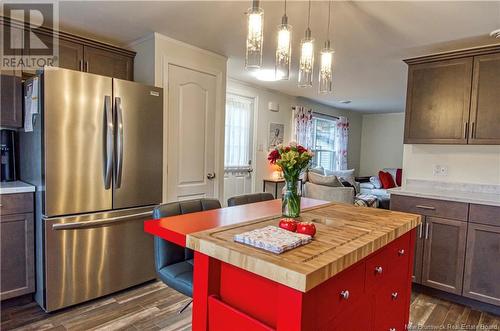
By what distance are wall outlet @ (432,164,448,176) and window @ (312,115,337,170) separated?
135 inches

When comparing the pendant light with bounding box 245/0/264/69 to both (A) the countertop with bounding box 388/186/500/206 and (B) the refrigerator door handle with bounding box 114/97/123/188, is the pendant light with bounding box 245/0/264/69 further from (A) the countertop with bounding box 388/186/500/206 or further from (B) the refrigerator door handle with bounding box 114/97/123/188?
(A) the countertop with bounding box 388/186/500/206

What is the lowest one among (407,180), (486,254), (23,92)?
(486,254)

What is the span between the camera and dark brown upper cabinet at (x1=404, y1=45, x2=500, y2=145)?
103 inches

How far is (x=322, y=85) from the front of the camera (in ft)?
6.75

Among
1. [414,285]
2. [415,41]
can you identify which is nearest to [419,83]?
[415,41]

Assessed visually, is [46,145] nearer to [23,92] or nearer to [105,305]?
[23,92]

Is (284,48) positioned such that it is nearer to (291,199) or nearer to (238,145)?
(291,199)

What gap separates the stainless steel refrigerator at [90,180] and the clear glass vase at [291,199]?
1.46 m

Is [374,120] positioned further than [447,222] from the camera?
Yes

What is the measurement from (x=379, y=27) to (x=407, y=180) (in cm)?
170

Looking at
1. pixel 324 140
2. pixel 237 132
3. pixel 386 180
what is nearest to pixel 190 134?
pixel 237 132

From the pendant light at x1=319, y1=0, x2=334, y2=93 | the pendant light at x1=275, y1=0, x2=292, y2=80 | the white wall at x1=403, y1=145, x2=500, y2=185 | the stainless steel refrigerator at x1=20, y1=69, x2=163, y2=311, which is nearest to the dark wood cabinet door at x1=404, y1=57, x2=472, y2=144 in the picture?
the white wall at x1=403, y1=145, x2=500, y2=185

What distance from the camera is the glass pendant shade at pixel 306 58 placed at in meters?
1.81

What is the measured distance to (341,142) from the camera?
7199 mm
